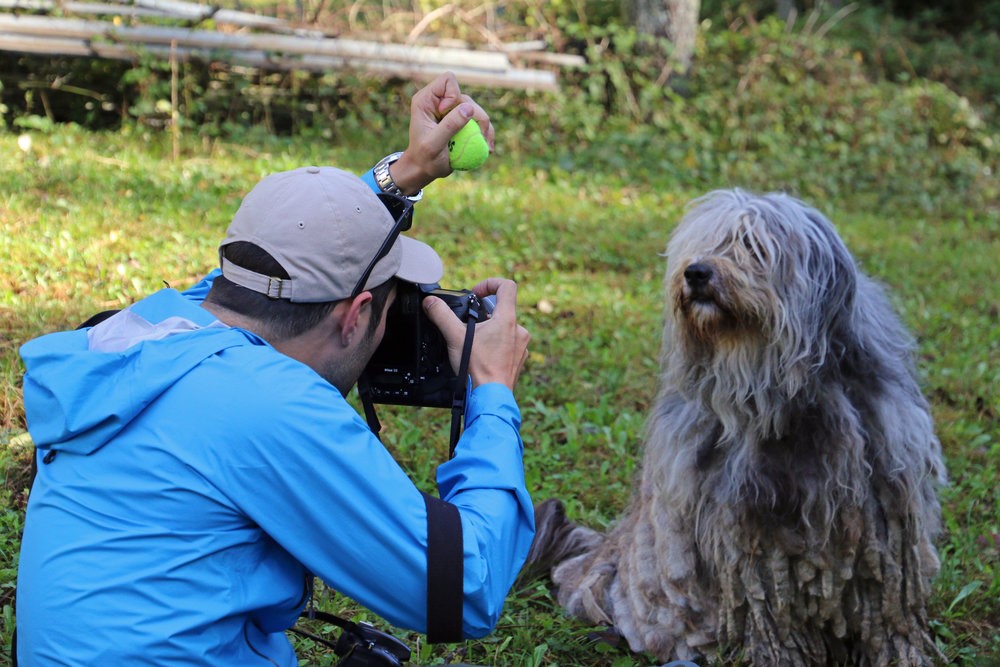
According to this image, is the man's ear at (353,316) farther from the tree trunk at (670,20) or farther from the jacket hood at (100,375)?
the tree trunk at (670,20)

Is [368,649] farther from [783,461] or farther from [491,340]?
[783,461]

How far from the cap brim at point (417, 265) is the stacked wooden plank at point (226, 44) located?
271 inches

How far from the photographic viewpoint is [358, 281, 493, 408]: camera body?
270 centimetres

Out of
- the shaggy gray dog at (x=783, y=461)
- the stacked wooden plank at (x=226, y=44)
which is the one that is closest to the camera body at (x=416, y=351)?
the shaggy gray dog at (x=783, y=461)

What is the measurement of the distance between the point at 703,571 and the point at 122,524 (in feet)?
7.01

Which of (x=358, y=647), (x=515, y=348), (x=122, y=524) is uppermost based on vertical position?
(x=515, y=348)

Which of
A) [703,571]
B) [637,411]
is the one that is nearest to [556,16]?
A: [637,411]

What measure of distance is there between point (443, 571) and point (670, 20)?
32.7 feet

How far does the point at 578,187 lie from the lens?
925 centimetres

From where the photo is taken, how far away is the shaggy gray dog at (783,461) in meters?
3.39

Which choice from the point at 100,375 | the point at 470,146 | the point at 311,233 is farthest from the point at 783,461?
the point at 100,375

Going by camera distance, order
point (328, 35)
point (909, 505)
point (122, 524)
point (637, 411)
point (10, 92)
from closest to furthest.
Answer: point (122, 524) → point (909, 505) → point (637, 411) → point (10, 92) → point (328, 35)

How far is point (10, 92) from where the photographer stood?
9.00 meters

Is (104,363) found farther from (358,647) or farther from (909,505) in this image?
(909,505)
